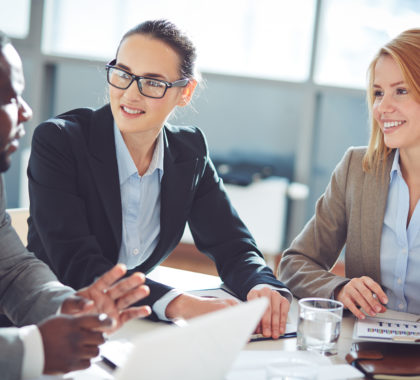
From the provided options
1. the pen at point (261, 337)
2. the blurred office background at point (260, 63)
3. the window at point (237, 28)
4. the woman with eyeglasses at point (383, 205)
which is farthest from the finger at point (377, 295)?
the window at point (237, 28)

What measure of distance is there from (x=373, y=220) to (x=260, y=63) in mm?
2959

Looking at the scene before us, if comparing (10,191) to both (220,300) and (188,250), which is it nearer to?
(188,250)

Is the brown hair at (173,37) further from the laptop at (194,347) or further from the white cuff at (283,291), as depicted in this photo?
the laptop at (194,347)

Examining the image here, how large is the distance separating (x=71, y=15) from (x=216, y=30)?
1.23 metres

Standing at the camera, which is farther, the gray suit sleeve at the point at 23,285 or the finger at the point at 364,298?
the finger at the point at 364,298

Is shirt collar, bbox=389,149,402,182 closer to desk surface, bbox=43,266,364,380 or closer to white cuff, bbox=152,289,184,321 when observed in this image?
desk surface, bbox=43,266,364,380

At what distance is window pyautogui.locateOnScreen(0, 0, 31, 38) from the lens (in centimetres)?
495

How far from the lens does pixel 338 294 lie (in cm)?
165

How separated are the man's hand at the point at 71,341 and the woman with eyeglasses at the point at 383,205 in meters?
0.83

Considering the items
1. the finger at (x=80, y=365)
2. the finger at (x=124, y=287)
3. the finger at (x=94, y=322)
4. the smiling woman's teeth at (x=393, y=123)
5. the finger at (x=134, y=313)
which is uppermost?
the smiling woman's teeth at (x=393, y=123)

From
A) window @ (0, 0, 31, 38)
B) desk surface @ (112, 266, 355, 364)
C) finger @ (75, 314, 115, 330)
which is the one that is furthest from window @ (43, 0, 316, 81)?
finger @ (75, 314, 115, 330)

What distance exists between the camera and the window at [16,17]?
4945mm

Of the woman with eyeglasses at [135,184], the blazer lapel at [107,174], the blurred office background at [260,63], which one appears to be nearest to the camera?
the woman with eyeglasses at [135,184]

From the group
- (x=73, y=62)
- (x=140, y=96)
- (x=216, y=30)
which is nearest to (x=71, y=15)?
(x=73, y=62)
